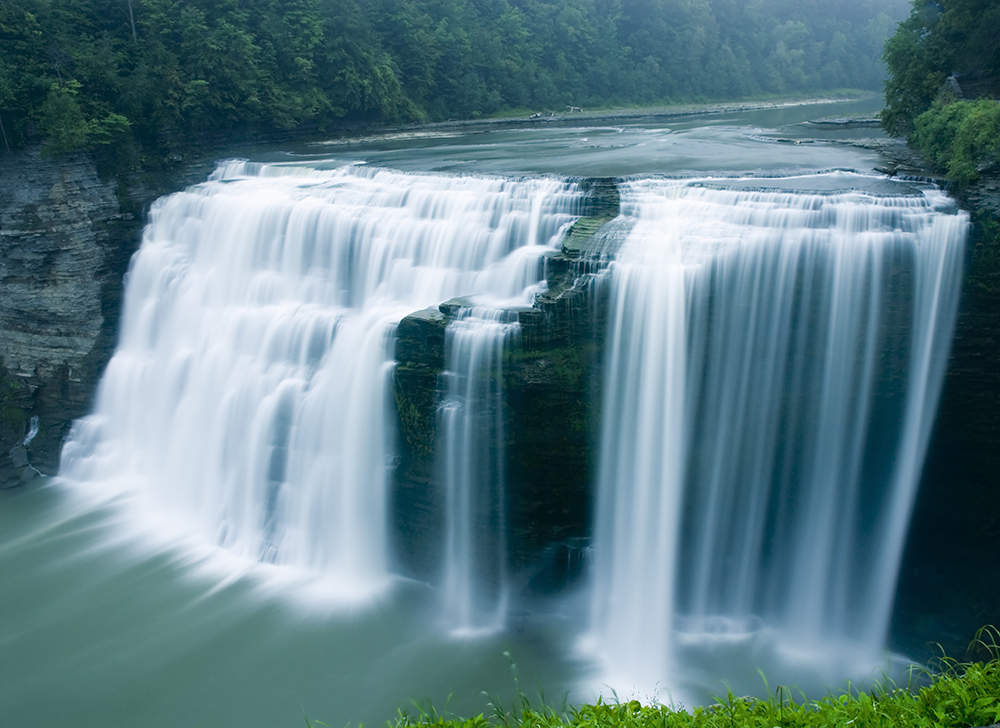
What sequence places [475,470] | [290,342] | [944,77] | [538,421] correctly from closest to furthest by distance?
[538,421], [475,470], [290,342], [944,77]

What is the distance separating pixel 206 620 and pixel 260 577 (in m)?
1.31

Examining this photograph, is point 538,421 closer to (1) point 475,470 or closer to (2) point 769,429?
(1) point 475,470

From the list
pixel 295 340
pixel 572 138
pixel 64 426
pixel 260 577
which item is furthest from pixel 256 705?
pixel 572 138

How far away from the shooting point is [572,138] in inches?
1107

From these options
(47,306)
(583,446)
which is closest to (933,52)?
(583,446)

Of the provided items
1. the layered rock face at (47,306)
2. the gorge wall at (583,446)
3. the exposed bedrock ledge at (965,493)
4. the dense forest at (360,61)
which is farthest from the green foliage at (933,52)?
the layered rock face at (47,306)

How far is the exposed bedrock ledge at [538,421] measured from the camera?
12.0 metres

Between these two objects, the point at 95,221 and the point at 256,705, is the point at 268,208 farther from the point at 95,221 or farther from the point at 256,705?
the point at 256,705

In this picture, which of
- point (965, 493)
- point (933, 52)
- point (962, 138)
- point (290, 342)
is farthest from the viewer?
point (933, 52)

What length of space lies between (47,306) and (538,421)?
42.8 ft

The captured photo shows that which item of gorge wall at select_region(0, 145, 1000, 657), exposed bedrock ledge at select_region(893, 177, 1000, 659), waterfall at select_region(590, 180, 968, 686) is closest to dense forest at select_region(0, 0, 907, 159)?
gorge wall at select_region(0, 145, 1000, 657)

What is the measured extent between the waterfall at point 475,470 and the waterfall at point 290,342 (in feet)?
4.51

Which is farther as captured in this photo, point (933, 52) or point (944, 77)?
point (933, 52)

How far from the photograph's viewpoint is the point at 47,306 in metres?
17.9
